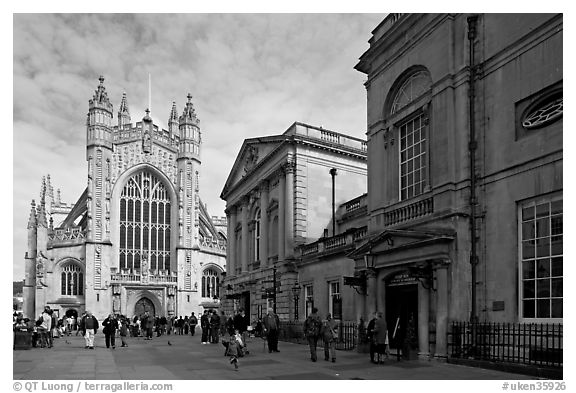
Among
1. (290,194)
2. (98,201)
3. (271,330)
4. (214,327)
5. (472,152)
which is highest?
(98,201)

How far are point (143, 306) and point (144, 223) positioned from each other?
8.92m

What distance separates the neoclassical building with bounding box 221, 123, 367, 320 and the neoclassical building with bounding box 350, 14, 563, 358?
12246 mm

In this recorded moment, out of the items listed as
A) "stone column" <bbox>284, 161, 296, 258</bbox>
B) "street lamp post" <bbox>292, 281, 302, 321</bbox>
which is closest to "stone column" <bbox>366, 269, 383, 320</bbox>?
"street lamp post" <bbox>292, 281, 302, 321</bbox>

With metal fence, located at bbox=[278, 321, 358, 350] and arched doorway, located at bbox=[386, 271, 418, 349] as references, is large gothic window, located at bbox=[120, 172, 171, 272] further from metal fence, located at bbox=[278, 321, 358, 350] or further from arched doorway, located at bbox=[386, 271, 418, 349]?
arched doorway, located at bbox=[386, 271, 418, 349]

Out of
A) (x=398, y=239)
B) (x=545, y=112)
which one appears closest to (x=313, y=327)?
(x=398, y=239)

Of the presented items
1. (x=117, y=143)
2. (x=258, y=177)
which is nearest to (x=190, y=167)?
(x=117, y=143)

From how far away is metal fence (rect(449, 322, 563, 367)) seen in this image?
13.8m

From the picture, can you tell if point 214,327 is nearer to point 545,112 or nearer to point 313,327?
point 313,327

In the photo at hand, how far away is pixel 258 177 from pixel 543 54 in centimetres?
2597

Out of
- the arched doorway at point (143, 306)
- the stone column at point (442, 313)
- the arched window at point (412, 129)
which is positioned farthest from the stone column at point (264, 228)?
the arched doorway at point (143, 306)

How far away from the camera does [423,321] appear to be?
18.1 m

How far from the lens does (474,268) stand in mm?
17078

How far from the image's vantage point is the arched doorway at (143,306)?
67.0 metres

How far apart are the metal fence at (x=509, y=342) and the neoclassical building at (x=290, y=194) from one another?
16928mm
